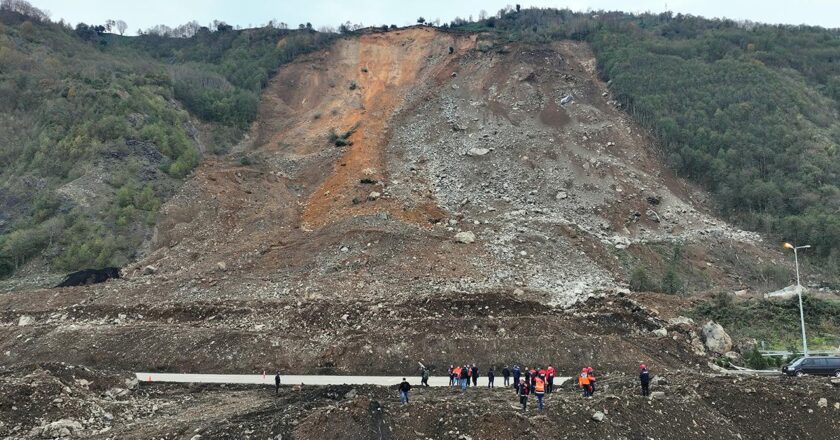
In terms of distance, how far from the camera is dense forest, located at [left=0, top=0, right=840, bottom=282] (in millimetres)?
33469

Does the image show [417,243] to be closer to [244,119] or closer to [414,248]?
[414,248]

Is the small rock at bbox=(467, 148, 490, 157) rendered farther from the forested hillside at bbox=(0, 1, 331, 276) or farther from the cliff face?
the forested hillside at bbox=(0, 1, 331, 276)

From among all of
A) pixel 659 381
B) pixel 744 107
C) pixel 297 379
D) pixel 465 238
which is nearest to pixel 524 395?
pixel 659 381

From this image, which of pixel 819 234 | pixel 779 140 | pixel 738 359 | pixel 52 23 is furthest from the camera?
pixel 52 23

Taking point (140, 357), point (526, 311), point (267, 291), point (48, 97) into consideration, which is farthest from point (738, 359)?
point (48, 97)

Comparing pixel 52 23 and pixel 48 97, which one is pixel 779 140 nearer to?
pixel 48 97

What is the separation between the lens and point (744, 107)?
145 ft

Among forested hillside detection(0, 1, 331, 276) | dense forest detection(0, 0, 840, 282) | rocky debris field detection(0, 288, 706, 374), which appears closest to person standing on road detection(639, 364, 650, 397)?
rocky debris field detection(0, 288, 706, 374)

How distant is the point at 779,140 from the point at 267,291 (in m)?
36.8

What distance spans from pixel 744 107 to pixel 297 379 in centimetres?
4078

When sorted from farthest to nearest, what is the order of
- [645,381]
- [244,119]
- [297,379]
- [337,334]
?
[244,119]
[337,334]
[297,379]
[645,381]

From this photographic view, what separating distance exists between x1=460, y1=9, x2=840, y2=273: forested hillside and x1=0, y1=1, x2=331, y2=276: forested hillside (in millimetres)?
28623

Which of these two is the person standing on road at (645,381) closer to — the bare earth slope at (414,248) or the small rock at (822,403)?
the bare earth slope at (414,248)

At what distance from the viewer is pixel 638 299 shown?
25578mm
